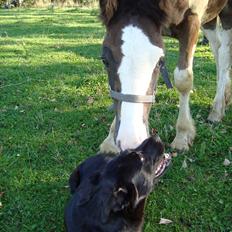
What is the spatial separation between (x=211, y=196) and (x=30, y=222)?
1777mm

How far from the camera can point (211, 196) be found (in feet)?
15.6

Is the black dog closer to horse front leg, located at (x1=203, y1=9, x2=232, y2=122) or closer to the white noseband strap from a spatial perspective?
the white noseband strap

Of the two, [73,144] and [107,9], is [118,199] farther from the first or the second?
[73,144]

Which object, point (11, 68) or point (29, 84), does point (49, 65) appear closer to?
point (11, 68)

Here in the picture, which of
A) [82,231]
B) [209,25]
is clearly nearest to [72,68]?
[209,25]

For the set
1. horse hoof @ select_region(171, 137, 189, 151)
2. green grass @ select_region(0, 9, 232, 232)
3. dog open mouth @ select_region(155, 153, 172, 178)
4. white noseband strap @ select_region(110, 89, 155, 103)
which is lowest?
green grass @ select_region(0, 9, 232, 232)

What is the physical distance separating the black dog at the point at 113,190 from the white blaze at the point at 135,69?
0.33 meters

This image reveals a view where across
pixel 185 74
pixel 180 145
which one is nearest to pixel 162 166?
pixel 180 145

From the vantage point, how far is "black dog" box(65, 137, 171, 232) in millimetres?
3547

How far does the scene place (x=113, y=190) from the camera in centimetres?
358

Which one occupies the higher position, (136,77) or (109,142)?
(136,77)

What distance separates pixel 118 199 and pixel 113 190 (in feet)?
0.25

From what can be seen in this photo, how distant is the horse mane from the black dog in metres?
1.26

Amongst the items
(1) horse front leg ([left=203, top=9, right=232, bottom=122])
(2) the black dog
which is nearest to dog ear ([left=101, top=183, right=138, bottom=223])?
(2) the black dog
